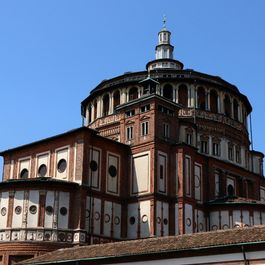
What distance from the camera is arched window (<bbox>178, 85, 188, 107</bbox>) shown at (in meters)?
56.6

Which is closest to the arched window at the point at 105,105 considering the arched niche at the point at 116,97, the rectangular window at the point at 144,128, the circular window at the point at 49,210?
the arched niche at the point at 116,97

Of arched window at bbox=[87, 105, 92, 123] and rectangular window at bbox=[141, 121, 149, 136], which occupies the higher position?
arched window at bbox=[87, 105, 92, 123]

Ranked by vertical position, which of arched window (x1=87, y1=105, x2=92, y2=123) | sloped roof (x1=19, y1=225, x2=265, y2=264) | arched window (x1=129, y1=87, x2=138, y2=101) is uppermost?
arched window (x1=129, y1=87, x2=138, y2=101)

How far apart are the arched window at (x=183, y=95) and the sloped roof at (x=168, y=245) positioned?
27851 mm

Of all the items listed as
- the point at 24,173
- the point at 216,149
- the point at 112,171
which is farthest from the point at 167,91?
the point at 24,173

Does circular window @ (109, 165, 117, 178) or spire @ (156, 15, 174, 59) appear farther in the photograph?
spire @ (156, 15, 174, 59)

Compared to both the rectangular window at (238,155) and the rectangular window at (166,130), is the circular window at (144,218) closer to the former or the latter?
the rectangular window at (166,130)

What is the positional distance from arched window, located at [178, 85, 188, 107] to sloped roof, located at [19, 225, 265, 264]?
27851 millimetres

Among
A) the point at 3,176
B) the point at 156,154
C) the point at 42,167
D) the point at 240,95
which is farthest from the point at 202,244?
the point at 240,95

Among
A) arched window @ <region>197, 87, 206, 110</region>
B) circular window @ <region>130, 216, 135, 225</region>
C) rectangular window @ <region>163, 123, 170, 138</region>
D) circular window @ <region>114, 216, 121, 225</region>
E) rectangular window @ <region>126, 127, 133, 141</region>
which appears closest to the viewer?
circular window @ <region>114, 216, 121, 225</region>

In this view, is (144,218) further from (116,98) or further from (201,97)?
(201,97)

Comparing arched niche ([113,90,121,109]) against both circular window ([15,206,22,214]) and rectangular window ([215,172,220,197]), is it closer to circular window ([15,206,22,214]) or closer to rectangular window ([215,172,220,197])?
rectangular window ([215,172,220,197])

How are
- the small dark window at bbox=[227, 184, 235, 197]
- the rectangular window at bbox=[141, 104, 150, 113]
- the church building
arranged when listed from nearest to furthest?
the church building < the rectangular window at bbox=[141, 104, 150, 113] < the small dark window at bbox=[227, 184, 235, 197]

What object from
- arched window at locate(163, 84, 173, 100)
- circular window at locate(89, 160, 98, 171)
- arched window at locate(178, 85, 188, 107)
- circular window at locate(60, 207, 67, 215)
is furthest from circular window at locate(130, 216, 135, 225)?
arched window at locate(163, 84, 173, 100)
